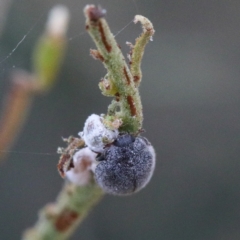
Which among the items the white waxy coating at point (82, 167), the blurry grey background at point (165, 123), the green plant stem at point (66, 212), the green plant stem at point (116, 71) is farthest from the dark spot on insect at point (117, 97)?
the blurry grey background at point (165, 123)

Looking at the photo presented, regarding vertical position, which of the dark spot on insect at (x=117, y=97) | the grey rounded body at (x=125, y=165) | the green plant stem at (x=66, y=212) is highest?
the dark spot on insect at (x=117, y=97)

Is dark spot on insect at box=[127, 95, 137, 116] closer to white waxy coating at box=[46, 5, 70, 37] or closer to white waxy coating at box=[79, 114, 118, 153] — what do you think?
white waxy coating at box=[79, 114, 118, 153]

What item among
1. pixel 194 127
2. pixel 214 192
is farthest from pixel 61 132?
pixel 214 192

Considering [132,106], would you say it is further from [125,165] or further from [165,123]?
[165,123]

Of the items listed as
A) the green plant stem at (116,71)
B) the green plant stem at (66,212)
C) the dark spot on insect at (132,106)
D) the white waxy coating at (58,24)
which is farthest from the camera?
the white waxy coating at (58,24)

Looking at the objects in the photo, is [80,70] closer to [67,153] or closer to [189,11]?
[189,11]

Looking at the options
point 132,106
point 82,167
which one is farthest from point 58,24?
point 132,106

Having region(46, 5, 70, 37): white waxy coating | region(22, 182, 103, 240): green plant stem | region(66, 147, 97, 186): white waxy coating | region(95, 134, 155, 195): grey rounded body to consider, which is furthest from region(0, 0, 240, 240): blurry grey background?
region(95, 134, 155, 195): grey rounded body

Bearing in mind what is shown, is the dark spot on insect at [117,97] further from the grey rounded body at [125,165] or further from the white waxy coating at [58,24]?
the white waxy coating at [58,24]
